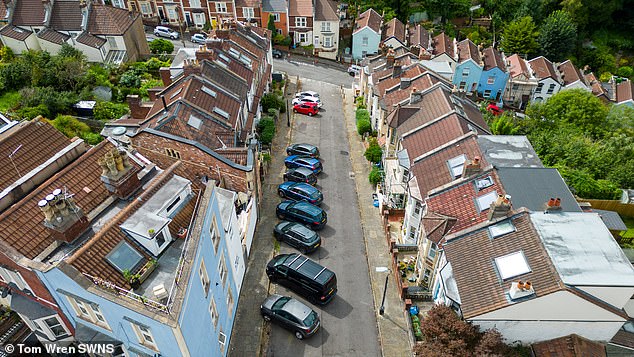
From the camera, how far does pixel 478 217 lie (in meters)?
25.3

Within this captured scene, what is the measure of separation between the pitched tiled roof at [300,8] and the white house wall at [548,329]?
5972 cm

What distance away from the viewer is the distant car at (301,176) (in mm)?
38062

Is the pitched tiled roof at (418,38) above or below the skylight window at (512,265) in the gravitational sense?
below

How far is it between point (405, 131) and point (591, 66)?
70.7 metres

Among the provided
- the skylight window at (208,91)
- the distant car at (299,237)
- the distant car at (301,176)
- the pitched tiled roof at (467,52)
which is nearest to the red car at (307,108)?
the distant car at (301,176)

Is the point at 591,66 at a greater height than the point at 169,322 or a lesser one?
lesser

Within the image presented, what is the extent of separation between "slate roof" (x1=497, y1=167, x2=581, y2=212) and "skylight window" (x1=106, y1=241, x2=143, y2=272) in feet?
69.9

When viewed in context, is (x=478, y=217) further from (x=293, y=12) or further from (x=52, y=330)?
(x=293, y=12)

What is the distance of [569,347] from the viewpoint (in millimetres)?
20891

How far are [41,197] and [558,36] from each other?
8698cm

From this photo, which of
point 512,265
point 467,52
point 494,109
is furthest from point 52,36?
point 494,109

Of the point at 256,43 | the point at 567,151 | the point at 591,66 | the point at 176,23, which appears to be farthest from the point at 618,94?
the point at 176,23

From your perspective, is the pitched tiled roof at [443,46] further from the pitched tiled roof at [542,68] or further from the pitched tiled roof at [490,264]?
the pitched tiled roof at [490,264]

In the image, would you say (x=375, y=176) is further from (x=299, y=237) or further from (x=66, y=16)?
(x=66, y=16)
